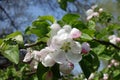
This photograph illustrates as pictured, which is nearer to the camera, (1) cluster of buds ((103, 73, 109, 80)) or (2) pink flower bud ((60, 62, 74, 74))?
(2) pink flower bud ((60, 62, 74, 74))

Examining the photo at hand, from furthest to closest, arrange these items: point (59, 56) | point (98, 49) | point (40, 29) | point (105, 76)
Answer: point (105, 76)
point (98, 49)
point (40, 29)
point (59, 56)

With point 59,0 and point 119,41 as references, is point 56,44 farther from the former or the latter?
point 119,41

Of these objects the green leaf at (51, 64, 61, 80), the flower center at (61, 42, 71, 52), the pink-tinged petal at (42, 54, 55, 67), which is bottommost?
the green leaf at (51, 64, 61, 80)

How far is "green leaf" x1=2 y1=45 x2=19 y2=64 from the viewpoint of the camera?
51.0 inches

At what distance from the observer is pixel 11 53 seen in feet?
4.31

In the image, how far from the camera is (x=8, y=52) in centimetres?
132

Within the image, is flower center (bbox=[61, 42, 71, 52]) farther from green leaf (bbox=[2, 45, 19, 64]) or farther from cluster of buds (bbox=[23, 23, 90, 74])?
green leaf (bbox=[2, 45, 19, 64])

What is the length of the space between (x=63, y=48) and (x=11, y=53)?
0.61 ft

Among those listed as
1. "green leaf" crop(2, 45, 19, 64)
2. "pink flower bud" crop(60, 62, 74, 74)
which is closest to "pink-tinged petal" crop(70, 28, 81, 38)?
"pink flower bud" crop(60, 62, 74, 74)

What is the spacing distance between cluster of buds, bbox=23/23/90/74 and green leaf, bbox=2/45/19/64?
93 mm

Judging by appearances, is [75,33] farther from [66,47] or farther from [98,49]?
[98,49]

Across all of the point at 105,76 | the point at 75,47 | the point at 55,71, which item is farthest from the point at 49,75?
the point at 105,76

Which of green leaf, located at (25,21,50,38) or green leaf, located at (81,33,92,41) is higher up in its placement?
green leaf, located at (81,33,92,41)

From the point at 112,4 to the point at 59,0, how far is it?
10.5 m
